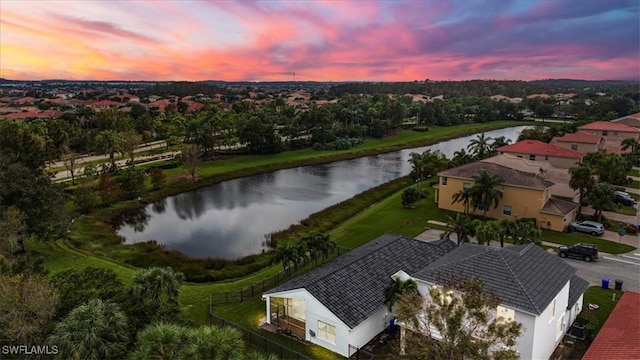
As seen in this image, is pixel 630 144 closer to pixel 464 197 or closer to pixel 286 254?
pixel 464 197

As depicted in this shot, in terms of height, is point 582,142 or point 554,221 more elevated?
point 582,142

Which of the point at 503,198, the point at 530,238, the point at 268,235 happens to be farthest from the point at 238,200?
the point at 530,238

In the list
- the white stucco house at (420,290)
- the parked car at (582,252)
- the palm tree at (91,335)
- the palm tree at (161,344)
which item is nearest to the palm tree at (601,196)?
the parked car at (582,252)

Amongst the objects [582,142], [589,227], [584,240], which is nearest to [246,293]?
[584,240]

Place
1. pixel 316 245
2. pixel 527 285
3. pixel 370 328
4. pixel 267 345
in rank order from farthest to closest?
pixel 316 245 → pixel 370 328 → pixel 267 345 → pixel 527 285

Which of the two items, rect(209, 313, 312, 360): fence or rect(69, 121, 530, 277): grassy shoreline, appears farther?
rect(69, 121, 530, 277): grassy shoreline

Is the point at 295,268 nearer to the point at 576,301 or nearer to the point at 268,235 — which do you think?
the point at 268,235

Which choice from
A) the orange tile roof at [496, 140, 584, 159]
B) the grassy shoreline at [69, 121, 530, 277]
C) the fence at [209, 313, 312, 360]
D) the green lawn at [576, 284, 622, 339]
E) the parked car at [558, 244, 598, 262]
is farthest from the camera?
the orange tile roof at [496, 140, 584, 159]

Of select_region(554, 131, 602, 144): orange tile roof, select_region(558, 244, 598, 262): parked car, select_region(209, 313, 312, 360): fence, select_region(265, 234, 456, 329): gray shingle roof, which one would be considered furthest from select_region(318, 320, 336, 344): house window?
select_region(554, 131, 602, 144): orange tile roof

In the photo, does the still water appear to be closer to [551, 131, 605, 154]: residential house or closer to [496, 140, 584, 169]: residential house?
[496, 140, 584, 169]: residential house
